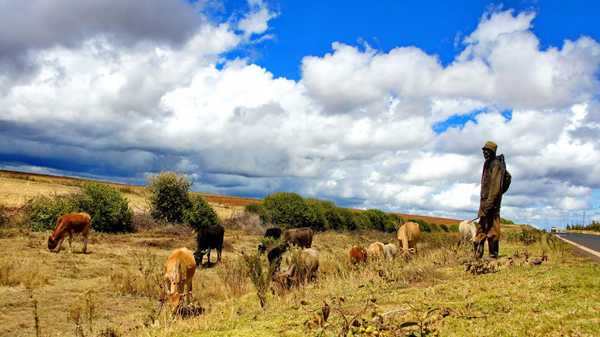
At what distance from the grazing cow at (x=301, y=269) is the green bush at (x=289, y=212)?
1717cm

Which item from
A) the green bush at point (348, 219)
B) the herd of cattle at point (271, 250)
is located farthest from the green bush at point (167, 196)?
the green bush at point (348, 219)

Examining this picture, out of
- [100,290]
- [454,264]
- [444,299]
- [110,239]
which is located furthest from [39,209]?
[444,299]

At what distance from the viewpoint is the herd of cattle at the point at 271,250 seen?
7.96 m

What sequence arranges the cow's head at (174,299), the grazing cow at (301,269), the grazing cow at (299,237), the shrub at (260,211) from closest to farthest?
the cow's head at (174,299), the grazing cow at (301,269), the grazing cow at (299,237), the shrub at (260,211)

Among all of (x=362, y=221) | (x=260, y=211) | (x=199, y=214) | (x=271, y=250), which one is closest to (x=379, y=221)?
(x=362, y=221)

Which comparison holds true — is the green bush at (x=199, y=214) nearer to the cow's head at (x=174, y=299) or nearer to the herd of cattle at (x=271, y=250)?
the herd of cattle at (x=271, y=250)

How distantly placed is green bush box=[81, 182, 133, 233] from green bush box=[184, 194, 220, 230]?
3.30 m

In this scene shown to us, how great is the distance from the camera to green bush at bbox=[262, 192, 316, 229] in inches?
1113

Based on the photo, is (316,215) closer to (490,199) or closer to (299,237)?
(299,237)

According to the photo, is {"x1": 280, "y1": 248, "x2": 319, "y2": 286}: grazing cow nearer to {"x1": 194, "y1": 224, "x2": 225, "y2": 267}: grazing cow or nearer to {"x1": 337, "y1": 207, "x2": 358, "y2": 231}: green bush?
{"x1": 194, "y1": 224, "x2": 225, "y2": 267}: grazing cow

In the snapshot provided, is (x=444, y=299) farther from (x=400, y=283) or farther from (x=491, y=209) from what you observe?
(x=491, y=209)

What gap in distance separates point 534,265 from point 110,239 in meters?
17.8

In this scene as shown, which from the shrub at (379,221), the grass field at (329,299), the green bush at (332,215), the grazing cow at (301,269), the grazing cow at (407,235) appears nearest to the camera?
the grass field at (329,299)

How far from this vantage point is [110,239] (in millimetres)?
19438
